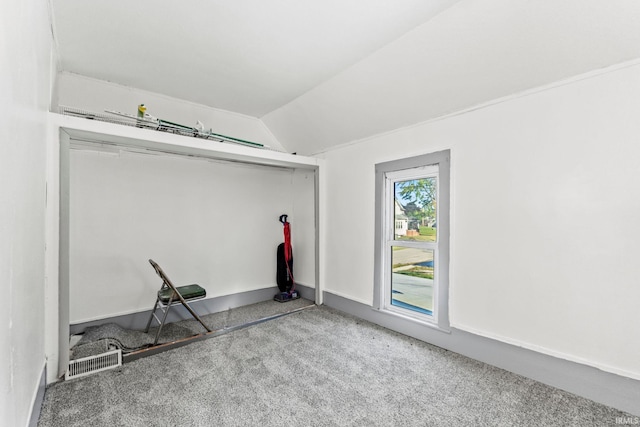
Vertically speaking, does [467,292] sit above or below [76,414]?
above

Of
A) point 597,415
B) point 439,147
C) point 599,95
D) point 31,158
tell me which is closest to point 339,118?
point 439,147

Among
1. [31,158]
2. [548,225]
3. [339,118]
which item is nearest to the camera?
[31,158]

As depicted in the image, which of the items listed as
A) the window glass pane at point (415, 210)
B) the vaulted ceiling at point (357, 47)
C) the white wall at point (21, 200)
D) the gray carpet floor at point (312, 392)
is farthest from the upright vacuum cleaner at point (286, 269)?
the white wall at point (21, 200)

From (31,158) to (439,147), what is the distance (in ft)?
10.0

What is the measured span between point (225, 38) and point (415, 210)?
2478 millimetres

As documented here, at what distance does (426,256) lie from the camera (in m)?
3.04

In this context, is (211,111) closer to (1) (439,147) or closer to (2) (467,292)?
Answer: (1) (439,147)

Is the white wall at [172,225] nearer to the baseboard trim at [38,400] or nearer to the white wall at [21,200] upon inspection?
the baseboard trim at [38,400]

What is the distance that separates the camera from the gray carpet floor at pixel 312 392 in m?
1.77

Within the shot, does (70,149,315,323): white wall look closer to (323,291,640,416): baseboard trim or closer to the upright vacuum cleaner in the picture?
the upright vacuum cleaner

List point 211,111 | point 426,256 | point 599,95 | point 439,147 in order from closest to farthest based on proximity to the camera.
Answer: point 599,95
point 439,147
point 426,256
point 211,111

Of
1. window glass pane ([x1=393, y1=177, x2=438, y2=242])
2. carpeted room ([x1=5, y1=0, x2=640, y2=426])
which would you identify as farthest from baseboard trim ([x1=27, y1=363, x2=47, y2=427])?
window glass pane ([x1=393, y1=177, x2=438, y2=242])

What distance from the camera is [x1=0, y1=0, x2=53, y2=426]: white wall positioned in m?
0.99

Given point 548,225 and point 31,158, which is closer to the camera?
point 31,158
